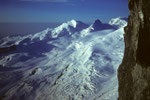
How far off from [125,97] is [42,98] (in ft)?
155

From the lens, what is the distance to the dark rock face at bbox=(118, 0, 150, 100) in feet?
26.7

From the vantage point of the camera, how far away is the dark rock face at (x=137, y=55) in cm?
813

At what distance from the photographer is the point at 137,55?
28.8ft

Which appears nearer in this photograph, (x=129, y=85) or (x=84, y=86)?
(x=129, y=85)

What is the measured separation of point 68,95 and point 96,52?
4001 cm

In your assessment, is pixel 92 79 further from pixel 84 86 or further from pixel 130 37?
pixel 130 37

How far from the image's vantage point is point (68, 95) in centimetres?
4822

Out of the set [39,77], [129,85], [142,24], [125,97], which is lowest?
[39,77]

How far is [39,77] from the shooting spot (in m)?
71.6

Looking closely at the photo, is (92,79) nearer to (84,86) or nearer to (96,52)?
(84,86)

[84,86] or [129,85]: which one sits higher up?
[129,85]

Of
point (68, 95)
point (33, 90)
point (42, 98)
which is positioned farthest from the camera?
point (33, 90)

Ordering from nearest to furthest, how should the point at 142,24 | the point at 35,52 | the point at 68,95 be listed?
the point at 142,24, the point at 68,95, the point at 35,52

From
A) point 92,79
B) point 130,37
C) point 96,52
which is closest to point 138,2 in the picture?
point 130,37
